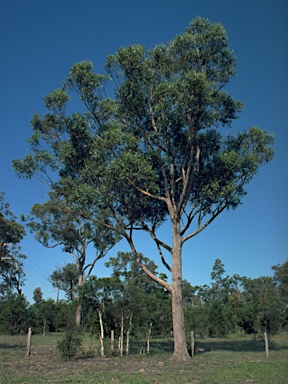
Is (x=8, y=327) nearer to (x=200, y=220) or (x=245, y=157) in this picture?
(x=200, y=220)

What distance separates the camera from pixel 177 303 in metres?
16.7

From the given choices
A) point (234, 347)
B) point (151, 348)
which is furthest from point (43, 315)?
point (234, 347)

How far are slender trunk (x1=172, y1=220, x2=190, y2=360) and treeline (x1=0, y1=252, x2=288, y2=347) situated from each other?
243 cm

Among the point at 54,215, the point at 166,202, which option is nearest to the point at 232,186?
the point at 166,202

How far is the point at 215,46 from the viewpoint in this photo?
1808cm

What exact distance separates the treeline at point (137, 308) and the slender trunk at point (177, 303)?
7.97 ft

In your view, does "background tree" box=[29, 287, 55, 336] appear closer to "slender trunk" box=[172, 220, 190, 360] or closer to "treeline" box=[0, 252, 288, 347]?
"treeline" box=[0, 252, 288, 347]

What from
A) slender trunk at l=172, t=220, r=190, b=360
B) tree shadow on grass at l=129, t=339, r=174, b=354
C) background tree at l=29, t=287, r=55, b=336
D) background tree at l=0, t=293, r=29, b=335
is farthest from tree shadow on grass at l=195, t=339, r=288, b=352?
background tree at l=29, t=287, r=55, b=336

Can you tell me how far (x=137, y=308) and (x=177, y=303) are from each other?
111 inches

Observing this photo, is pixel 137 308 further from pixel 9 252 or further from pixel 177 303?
pixel 9 252

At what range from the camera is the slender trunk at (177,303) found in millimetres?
16109

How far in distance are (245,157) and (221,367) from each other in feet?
31.3

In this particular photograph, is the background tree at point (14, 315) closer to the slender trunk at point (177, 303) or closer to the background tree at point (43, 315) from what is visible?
the background tree at point (43, 315)

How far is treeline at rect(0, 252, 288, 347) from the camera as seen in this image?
18000 mm
